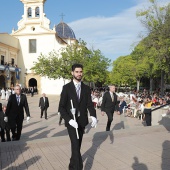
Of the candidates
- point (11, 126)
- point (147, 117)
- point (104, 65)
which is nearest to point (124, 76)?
point (104, 65)

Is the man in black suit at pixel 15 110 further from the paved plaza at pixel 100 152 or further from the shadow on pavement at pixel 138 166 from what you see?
the shadow on pavement at pixel 138 166

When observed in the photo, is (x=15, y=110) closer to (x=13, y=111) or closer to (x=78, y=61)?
(x=13, y=111)

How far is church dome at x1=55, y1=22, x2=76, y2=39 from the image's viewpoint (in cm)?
7144

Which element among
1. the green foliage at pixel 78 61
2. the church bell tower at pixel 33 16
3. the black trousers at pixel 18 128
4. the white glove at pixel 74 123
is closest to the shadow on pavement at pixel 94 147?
the white glove at pixel 74 123

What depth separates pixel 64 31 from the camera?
237 ft

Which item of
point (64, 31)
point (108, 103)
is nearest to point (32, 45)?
point (64, 31)

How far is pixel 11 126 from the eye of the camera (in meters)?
7.37

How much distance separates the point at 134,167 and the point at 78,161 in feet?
3.93

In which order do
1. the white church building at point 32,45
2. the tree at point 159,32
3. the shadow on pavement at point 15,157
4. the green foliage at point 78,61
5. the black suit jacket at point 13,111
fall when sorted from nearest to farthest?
the shadow on pavement at point 15,157
the black suit jacket at point 13,111
the tree at point 159,32
the green foliage at point 78,61
the white church building at point 32,45

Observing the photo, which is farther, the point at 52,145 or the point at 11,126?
the point at 11,126

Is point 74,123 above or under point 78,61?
under

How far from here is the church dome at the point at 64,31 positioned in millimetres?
71438

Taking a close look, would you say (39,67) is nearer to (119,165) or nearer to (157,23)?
(157,23)

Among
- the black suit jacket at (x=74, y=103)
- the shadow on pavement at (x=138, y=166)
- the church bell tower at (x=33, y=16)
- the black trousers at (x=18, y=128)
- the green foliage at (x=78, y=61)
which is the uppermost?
the church bell tower at (x=33, y=16)
